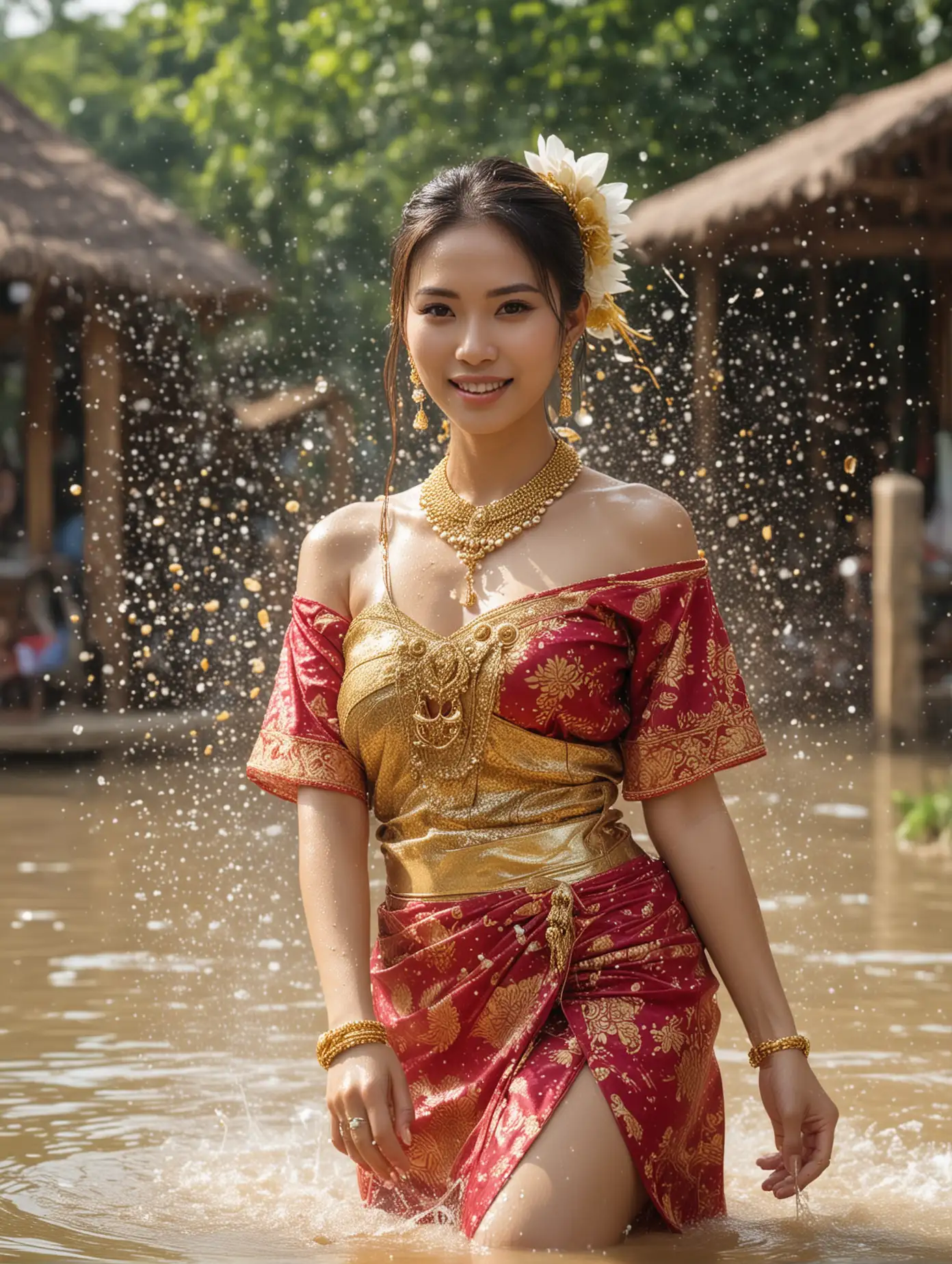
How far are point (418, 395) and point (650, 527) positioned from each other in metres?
0.48

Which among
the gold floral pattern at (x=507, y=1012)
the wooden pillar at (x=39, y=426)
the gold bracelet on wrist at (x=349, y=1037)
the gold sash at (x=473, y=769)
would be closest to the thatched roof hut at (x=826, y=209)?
the wooden pillar at (x=39, y=426)

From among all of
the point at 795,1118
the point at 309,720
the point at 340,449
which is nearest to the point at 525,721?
the point at 309,720

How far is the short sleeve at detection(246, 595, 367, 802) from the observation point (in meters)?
3.02

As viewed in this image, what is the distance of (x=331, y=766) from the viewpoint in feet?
9.90

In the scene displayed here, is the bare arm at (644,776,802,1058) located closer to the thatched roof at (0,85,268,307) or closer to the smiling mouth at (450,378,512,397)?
the smiling mouth at (450,378,512,397)

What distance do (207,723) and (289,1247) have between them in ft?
30.6

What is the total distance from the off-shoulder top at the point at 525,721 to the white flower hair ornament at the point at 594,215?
17.7 inches

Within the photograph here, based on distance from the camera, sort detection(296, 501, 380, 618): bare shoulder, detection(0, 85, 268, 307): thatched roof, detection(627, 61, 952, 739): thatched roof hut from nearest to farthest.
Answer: detection(296, 501, 380, 618): bare shoulder < detection(627, 61, 952, 739): thatched roof hut < detection(0, 85, 268, 307): thatched roof

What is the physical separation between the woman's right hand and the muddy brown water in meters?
0.18

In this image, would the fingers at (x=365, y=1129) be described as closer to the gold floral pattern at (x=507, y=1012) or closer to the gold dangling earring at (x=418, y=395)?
the gold floral pattern at (x=507, y=1012)

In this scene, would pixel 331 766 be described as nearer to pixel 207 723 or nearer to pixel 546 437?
pixel 546 437

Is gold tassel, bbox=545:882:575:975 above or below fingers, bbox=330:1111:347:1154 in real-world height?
above

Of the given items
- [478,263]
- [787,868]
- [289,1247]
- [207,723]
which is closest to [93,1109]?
[289,1247]

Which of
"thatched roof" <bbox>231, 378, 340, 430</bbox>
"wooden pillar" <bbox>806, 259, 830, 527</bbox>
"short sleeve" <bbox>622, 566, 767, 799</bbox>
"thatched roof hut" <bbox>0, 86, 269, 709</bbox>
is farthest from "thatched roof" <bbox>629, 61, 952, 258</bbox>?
"short sleeve" <bbox>622, 566, 767, 799</bbox>
